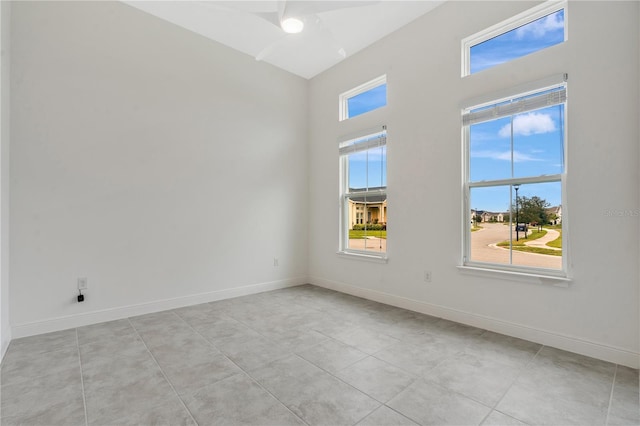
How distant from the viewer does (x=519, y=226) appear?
288cm

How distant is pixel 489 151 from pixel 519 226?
2.62ft

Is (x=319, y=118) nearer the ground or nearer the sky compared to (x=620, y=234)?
nearer the sky

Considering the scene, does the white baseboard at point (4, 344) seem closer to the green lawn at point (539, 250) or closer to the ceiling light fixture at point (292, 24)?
the ceiling light fixture at point (292, 24)

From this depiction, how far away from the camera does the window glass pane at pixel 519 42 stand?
105 inches

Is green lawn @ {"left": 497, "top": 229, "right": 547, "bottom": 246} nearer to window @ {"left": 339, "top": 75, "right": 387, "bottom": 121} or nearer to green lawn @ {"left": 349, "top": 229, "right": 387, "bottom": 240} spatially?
green lawn @ {"left": 349, "top": 229, "right": 387, "bottom": 240}

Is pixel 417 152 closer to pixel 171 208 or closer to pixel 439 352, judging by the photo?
pixel 439 352

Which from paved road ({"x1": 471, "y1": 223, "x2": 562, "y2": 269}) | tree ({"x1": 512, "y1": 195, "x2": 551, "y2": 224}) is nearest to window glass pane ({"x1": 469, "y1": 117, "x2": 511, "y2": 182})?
tree ({"x1": 512, "y1": 195, "x2": 551, "y2": 224})

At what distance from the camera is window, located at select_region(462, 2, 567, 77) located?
265 centimetres

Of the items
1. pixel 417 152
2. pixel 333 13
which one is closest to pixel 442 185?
pixel 417 152

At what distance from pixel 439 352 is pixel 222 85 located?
4.07 metres

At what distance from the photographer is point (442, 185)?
3334mm

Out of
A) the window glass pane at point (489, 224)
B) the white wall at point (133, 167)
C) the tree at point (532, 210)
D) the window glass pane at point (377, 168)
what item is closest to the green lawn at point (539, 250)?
the window glass pane at point (489, 224)

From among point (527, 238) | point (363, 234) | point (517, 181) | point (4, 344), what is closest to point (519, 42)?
point (517, 181)

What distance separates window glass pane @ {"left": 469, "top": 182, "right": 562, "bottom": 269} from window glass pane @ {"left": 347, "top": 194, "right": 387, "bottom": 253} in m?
1.18
